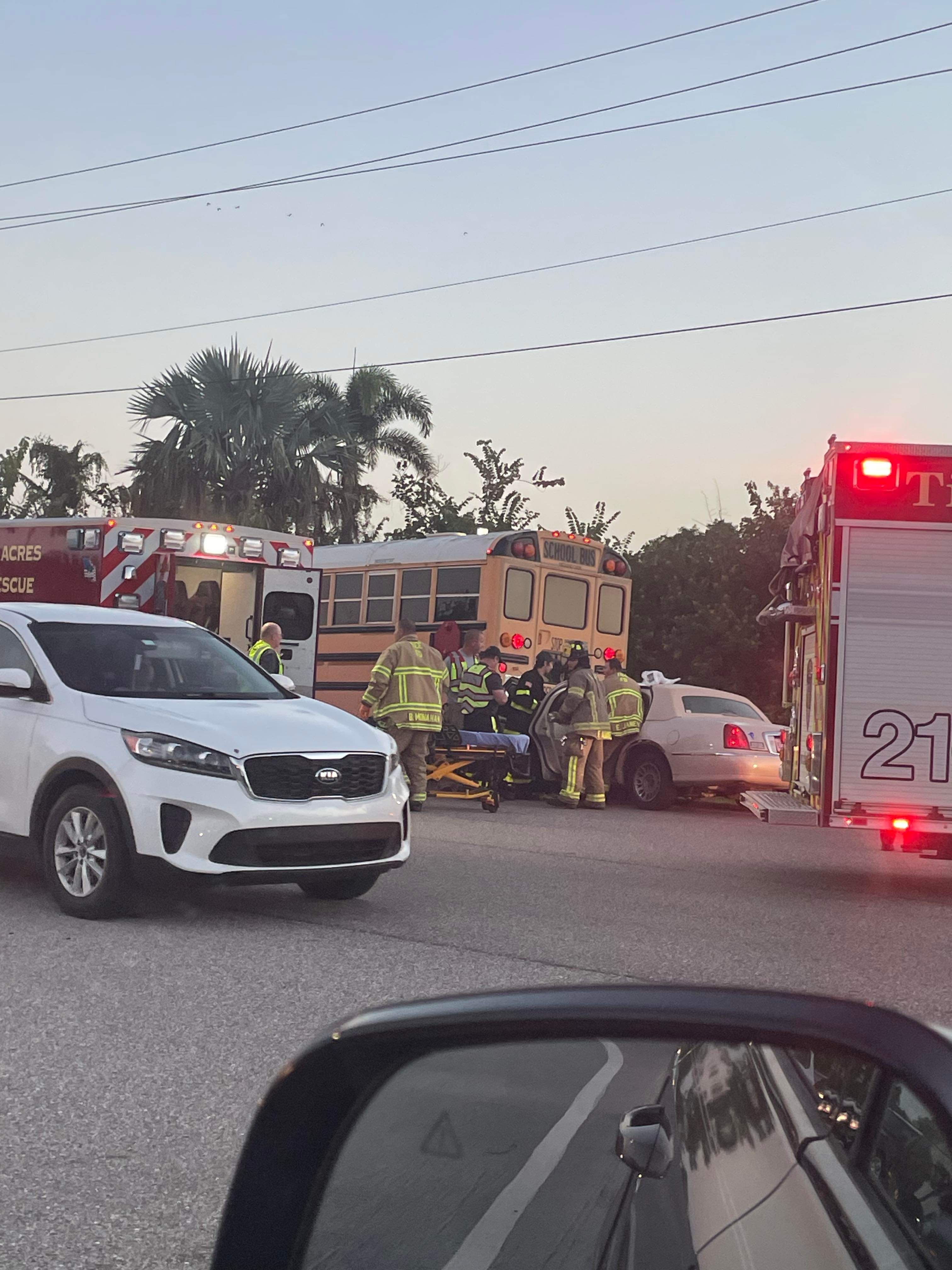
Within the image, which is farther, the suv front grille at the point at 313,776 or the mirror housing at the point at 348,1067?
the suv front grille at the point at 313,776

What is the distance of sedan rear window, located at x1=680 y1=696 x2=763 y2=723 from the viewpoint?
18.3m

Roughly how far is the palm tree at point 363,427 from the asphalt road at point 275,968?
28687 millimetres

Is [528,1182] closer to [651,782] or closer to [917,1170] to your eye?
[917,1170]

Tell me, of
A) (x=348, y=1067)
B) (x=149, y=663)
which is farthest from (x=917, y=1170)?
(x=149, y=663)

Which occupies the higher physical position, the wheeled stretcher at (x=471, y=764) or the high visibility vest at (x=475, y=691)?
the high visibility vest at (x=475, y=691)

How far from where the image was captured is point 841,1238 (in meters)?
1.33

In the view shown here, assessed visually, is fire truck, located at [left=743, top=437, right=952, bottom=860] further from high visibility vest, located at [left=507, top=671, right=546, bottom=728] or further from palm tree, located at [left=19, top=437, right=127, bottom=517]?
palm tree, located at [left=19, top=437, right=127, bottom=517]

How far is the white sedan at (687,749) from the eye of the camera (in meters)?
17.7

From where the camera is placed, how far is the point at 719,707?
18438 millimetres

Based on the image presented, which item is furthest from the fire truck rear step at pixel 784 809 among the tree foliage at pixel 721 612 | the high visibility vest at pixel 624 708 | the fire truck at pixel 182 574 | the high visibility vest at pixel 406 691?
the tree foliage at pixel 721 612

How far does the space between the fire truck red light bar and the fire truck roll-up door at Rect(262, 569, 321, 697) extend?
10.7m

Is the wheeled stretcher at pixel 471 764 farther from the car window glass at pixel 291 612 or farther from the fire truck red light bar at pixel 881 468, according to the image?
the fire truck red light bar at pixel 881 468

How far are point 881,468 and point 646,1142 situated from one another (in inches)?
356

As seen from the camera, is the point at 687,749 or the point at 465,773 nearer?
the point at 465,773
